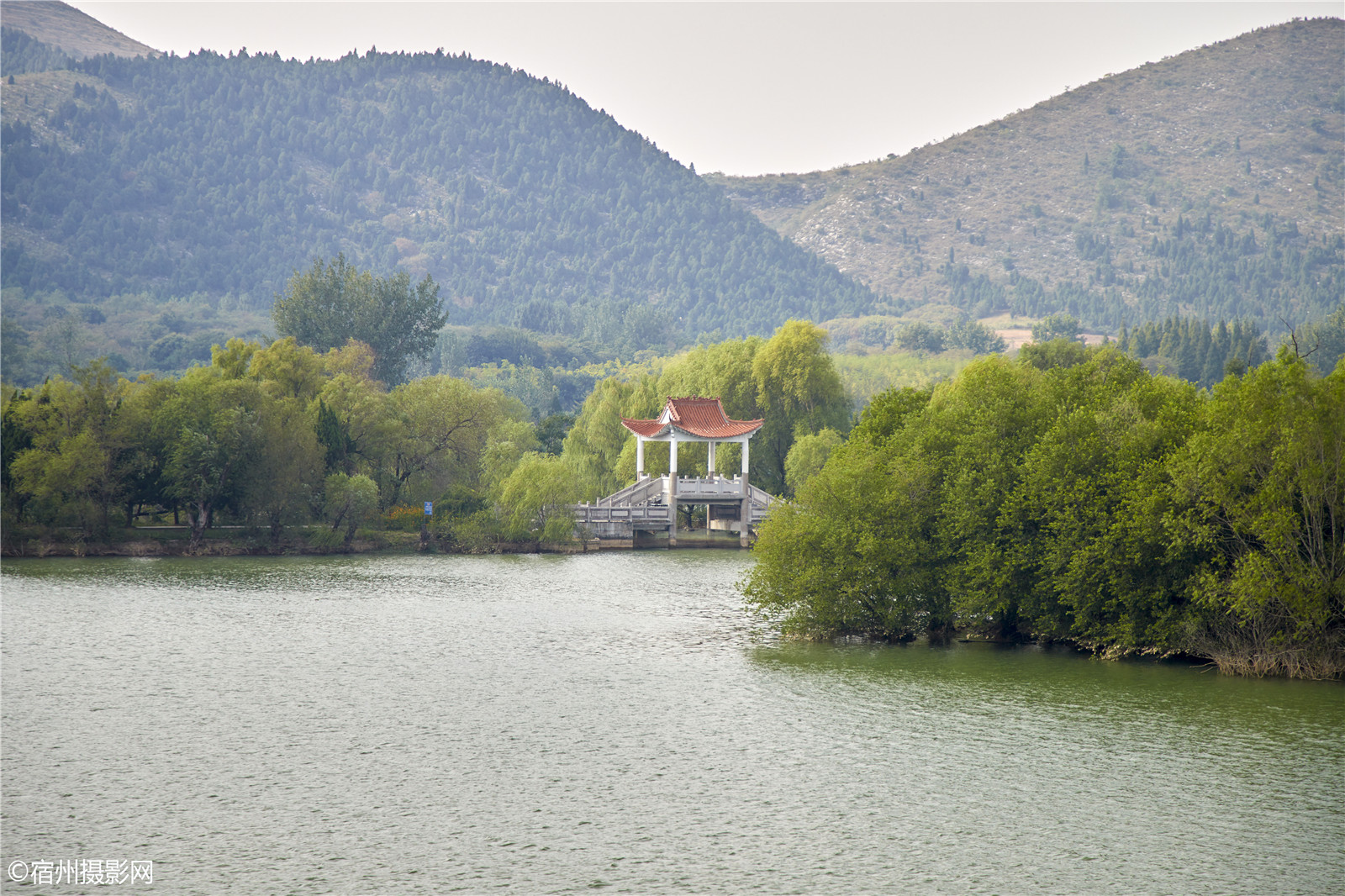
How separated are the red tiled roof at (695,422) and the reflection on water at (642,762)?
28143 mm

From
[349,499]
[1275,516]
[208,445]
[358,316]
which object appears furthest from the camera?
[358,316]

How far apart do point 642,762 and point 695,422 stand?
1681 inches

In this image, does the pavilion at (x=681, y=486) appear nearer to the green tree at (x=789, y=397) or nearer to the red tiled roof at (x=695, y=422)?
the red tiled roof at (x=695, y=422)

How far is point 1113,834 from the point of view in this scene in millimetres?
17875

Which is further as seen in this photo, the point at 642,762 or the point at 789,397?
the point at 789,397

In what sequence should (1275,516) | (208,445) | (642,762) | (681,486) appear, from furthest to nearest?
(681,486)
(208,445)
(1275,516)
(642,762)

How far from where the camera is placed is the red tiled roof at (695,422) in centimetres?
6294

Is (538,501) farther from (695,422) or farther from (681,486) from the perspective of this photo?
(695,422)

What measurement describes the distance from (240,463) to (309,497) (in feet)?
11.0

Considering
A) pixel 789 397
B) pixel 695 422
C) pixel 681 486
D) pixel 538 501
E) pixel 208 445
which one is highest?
pixel 789 397

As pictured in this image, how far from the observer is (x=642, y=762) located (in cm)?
2161

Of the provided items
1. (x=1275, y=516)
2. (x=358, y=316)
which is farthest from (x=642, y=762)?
(x=358, y=316)

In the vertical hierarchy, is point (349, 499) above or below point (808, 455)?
below

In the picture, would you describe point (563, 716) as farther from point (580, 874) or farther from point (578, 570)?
point (578, 570)
